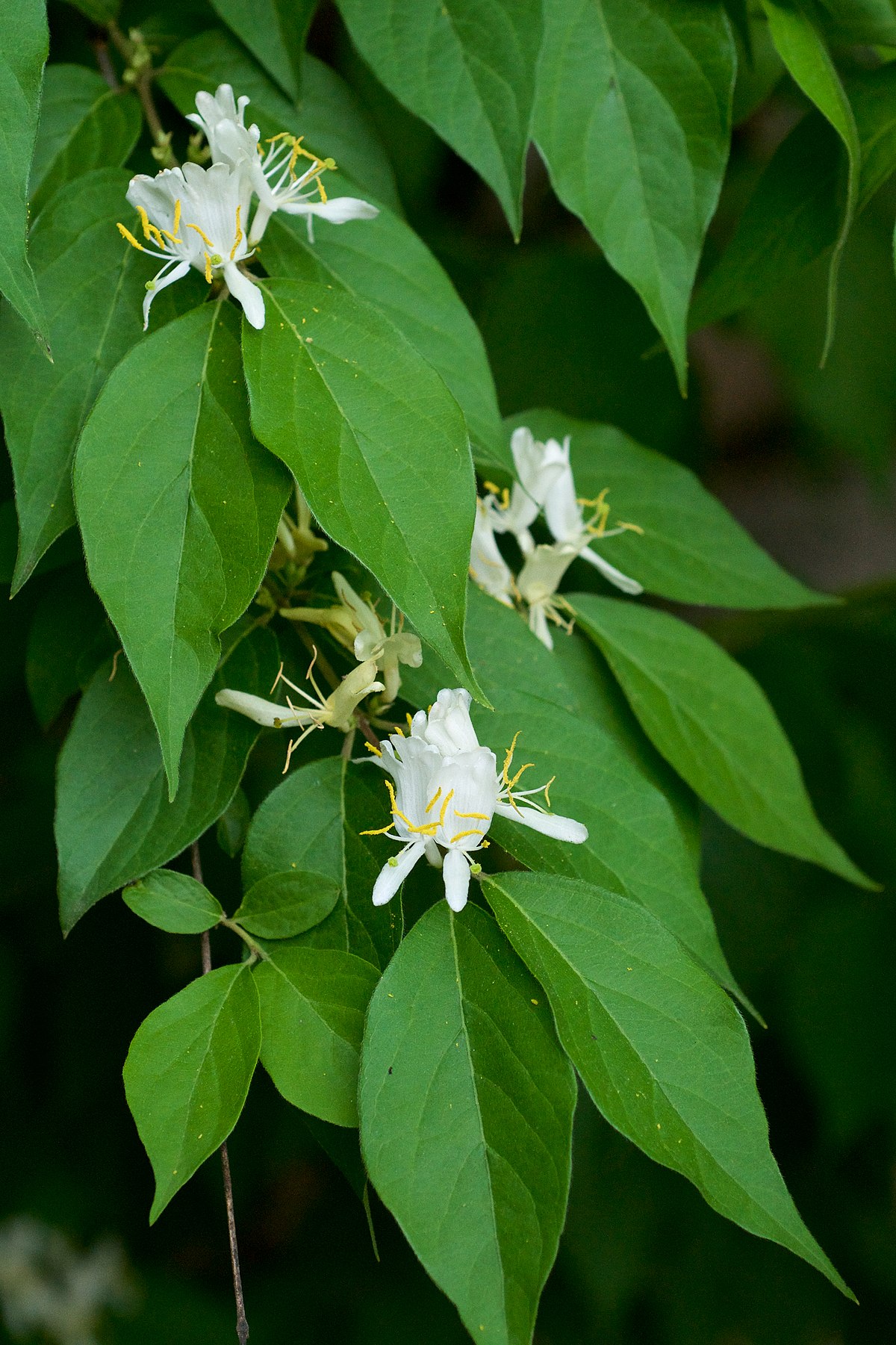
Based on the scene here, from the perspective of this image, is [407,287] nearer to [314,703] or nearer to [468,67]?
[468,67]

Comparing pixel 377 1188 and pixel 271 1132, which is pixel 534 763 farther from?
pixel 271 1132

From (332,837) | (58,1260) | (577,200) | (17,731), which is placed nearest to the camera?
(332,837)

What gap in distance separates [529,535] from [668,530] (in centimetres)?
16

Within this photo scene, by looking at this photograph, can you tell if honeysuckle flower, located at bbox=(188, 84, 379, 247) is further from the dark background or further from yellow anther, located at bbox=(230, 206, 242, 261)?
the dark background

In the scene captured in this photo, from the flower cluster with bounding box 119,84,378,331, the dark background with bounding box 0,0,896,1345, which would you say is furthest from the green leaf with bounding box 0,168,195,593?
the dark background with bounding box 0,0,896,1345

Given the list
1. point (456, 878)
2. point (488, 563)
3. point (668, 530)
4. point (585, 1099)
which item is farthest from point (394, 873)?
point (585, 1099)

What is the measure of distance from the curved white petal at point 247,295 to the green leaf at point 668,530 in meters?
0.30

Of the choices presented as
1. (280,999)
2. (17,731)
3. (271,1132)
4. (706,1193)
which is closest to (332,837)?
Answer: (280,999)

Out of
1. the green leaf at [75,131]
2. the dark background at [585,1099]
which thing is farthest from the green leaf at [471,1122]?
the dark background at [585,1099]

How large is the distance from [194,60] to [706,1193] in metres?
0.71

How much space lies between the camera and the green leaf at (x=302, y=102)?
74cm

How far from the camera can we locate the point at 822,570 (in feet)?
8.73

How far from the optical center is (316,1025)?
1.71 ft

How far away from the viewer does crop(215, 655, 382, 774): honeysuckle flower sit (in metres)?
0.58
